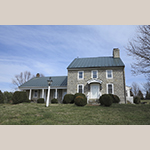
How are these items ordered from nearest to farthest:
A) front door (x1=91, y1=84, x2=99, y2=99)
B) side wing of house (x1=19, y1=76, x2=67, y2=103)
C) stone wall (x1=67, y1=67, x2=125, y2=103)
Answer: stone wall (x1=67, y1=67, x2=125, y2=103), front door (x1=91, y1=84, x2=99, y2=99), side wing of house (x1=19, y1=76, x2=67, y2=103)

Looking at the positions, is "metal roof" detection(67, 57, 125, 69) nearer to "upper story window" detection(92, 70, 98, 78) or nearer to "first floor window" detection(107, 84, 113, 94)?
"upper story window" detection(92, 70, 98, 78)

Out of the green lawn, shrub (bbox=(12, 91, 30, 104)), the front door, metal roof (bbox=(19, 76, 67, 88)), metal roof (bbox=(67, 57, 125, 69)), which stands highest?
metal roof (bbox=(67, 57, 125, 69))

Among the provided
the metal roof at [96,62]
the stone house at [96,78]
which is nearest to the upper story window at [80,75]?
the stone house at [96,78]

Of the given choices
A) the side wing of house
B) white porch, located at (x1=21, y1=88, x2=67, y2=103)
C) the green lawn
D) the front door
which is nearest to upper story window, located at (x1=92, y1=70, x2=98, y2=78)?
the front door

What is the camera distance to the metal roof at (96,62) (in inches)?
784

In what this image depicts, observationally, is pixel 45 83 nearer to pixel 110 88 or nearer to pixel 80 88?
pixel 80 88

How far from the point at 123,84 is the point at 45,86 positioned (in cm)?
1301

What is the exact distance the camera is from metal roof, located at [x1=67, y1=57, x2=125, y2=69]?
19.9 metres

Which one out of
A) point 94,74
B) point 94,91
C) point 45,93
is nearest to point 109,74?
point 94,74

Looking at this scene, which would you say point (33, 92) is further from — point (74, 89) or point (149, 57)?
point (149, 57)

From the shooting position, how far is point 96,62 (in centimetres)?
2133

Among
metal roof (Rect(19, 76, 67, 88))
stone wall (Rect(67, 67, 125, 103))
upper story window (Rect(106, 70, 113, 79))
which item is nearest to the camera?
stone wall (Rect(67, 67, 125, 103))

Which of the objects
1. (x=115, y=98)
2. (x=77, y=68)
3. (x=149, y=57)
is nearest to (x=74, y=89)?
(x=77, y=68)

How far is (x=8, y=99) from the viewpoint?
2003cm
